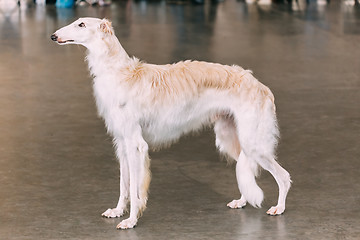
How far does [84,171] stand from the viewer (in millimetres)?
7211

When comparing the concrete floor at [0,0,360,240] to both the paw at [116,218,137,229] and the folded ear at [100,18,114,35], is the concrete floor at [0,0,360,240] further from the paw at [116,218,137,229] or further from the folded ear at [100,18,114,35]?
the folded ear at [100,18,114,35]

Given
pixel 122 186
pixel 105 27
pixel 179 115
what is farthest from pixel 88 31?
pixel 122 186

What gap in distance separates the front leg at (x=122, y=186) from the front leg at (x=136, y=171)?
5.0 inches

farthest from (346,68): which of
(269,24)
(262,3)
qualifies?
(262,3)

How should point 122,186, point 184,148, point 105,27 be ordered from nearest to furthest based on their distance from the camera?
point 105,27 < point 122,186 < point 184,148

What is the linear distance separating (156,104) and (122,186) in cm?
65

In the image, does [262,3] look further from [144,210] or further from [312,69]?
[144,210]

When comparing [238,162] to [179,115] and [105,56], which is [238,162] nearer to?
[179,115]

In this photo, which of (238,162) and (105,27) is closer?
(105,27)

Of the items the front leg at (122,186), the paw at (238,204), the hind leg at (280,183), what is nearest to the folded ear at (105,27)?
the front leg at (122,186)

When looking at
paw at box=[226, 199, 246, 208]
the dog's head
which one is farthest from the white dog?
paw at box=[226, 199, 246, 208]

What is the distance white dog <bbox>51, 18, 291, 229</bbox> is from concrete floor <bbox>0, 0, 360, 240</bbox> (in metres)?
0.34

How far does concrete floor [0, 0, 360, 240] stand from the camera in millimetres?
5961

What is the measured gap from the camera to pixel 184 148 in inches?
313
